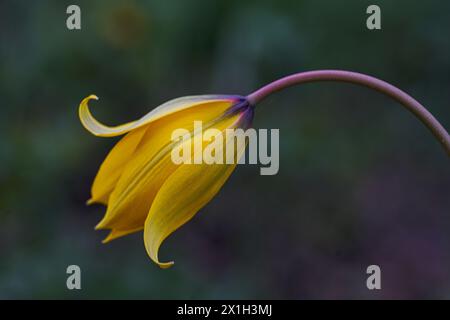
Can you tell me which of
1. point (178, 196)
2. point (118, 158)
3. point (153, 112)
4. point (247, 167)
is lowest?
point (178, 196)

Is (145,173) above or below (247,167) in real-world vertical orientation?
below

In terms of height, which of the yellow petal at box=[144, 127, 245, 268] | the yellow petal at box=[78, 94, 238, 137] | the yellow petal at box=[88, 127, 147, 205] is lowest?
the yellow petal at box=[144, 127, 245, 268]

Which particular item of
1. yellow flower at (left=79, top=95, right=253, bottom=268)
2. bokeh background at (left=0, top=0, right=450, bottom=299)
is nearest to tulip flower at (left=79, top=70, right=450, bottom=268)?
yellow flower at (left=79, top=95, right=253, bottom=268)

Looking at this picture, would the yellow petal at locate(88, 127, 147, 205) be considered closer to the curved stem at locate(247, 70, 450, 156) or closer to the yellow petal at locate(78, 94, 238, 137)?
the yellow petal at locate(78, 94, 238, 137)

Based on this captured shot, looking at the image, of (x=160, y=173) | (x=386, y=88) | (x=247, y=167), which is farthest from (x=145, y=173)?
(x=247, y=167)

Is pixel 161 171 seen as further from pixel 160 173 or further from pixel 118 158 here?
pixel 118 158
